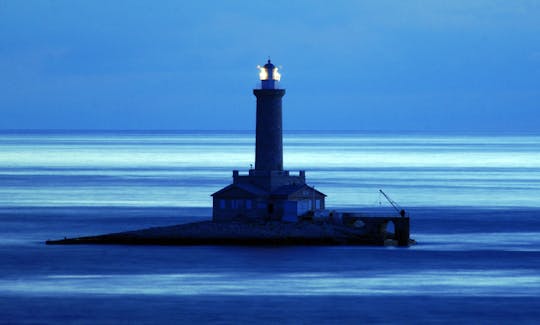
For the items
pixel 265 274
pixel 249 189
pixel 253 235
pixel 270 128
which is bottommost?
pixel 265 274

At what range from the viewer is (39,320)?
124 ft

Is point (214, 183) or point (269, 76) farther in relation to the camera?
point (214, 183)

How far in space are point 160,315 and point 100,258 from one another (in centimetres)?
1107

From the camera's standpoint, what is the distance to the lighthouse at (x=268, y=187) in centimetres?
5191

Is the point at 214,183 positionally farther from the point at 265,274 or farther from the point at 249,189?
the point at 265,274

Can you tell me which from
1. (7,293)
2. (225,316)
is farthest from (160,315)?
(7,293)

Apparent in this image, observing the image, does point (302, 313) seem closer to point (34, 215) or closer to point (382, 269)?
point (382, 269)

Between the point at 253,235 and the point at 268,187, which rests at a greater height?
the point at 268,187

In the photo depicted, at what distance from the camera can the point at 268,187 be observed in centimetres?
5222

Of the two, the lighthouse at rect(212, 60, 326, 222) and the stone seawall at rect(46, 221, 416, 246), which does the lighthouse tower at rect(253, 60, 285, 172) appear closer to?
the lighthouse at rect(212, 60, 326, 222)

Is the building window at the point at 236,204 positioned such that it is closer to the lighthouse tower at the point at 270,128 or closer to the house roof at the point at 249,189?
the house roof at the point at 249,189

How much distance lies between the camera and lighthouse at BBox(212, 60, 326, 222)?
51.9 metres

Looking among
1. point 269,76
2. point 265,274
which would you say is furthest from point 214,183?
point 265,274

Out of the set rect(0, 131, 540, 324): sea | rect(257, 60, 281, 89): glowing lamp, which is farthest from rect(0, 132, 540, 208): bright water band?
rect(257, 60, 281, 89): glowing lamp
